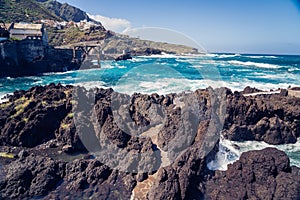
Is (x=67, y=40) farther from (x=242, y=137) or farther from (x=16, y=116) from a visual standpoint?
(x=242, y=137)

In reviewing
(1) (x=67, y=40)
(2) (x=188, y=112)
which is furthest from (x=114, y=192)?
(1) (x=67, y=40)

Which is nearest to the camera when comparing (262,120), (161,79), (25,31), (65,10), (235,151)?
(235,151)

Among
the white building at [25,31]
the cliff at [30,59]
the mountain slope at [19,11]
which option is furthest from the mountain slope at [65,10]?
the cliff at [30,59]

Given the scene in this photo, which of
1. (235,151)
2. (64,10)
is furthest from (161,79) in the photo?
(64,10)

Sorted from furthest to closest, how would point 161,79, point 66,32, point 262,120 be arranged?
point 66,32
point 161,79
point 262,120

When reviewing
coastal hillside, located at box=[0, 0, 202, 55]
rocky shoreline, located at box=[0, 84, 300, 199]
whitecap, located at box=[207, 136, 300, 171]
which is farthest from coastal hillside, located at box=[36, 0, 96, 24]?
whitecap, located at box=[207, 136, 300, 171]

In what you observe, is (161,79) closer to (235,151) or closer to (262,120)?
(262,120)

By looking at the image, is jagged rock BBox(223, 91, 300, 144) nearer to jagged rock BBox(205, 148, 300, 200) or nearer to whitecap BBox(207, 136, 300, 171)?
whitecap BBox(207, 136, 300, 171)

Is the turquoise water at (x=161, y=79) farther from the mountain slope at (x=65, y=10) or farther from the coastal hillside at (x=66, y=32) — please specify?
the mountain slope at (x=65, y=10)
